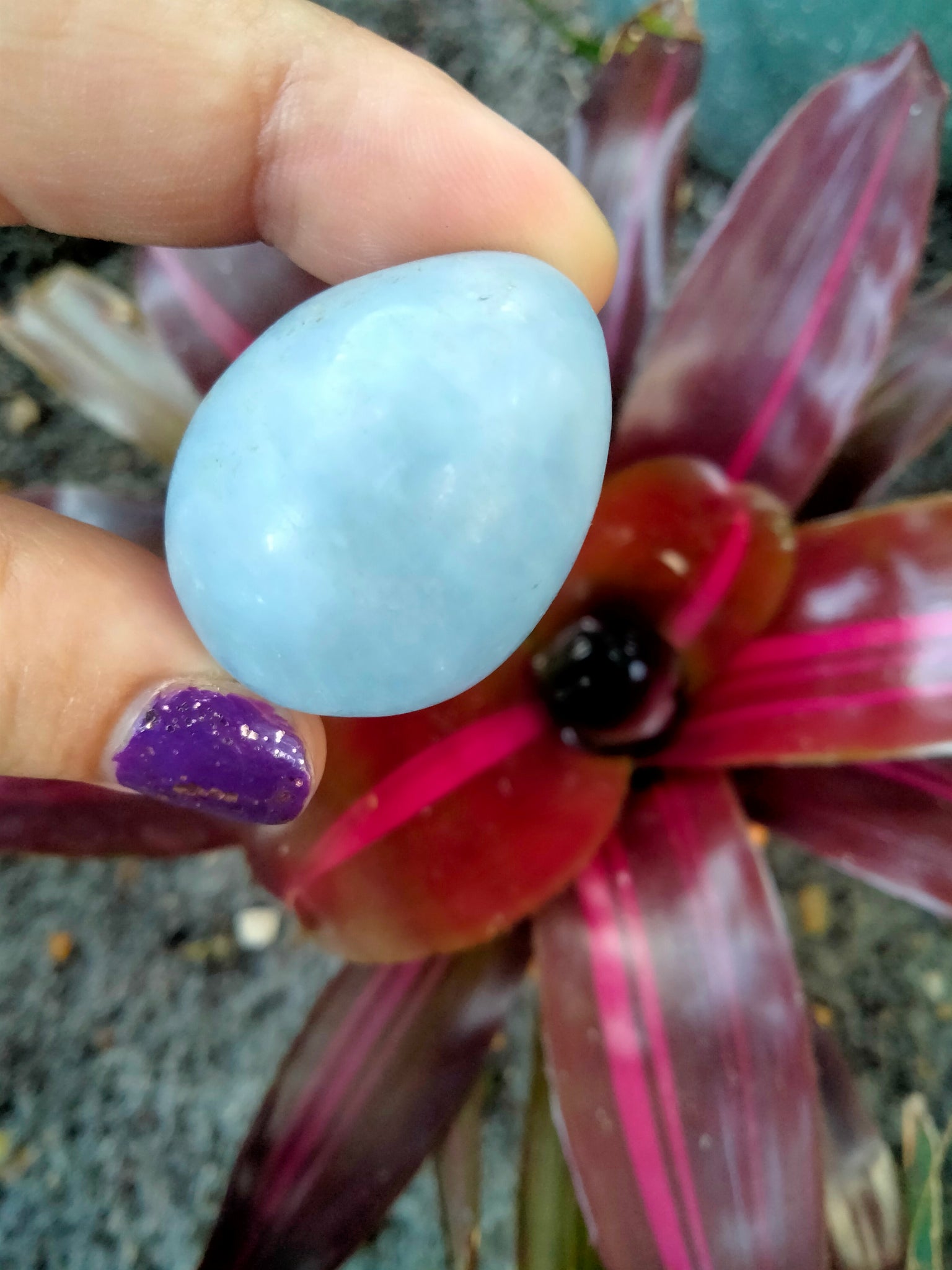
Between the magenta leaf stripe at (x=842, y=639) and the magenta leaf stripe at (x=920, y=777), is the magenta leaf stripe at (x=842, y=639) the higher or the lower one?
the higher one

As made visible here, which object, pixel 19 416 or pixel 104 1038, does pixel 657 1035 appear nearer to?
pixel 104 1038

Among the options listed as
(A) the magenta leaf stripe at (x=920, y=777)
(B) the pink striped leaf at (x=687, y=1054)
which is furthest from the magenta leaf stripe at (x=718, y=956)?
(A) the magenta leaf stripe at (x=920, y=777)

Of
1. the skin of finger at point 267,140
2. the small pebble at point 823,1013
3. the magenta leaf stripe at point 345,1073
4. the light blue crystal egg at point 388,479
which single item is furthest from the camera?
the small pebble at point 823,1013

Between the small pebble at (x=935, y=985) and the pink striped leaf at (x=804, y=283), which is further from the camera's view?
the small pebble at (x=935, y=985)

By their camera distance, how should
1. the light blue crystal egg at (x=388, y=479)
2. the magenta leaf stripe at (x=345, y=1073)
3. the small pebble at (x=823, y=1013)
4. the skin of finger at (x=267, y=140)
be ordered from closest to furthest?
the light blue crystal egg at (x=388, y=479) → the skin of finger at (x=267, y=140) → the magenta leaf stripe at (x=345, y=1073) → the small pebble at (x=823, y=1013)

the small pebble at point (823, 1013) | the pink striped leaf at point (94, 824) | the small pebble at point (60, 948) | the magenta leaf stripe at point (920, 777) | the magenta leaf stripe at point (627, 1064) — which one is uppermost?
→ the magenta leaf stripe at point (920, 777)

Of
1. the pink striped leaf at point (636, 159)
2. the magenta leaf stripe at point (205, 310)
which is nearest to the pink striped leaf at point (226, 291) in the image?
the magenta leaf stripe at point (205, 310)

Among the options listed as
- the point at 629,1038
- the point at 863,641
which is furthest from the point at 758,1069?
the point at 863,641

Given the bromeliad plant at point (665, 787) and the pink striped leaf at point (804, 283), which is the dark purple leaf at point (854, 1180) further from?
the pink striped leaf at point (804, 283)

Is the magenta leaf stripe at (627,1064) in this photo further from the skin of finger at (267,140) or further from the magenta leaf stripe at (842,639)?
the skin of finger at (267,140)
